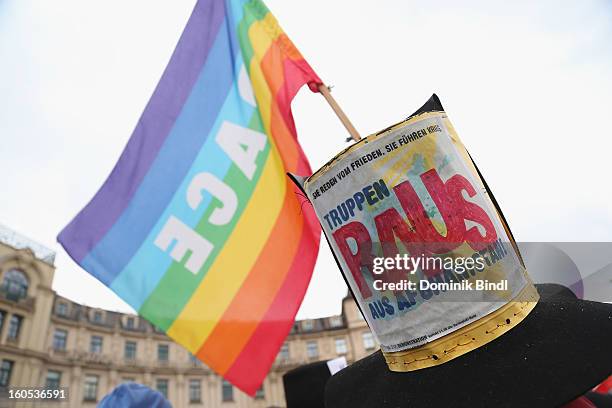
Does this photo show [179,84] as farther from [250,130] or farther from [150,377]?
[150,377]

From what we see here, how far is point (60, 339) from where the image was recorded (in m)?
30.1

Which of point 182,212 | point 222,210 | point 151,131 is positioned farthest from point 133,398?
point 151,131

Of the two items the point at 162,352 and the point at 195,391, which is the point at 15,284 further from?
the point at 195,391

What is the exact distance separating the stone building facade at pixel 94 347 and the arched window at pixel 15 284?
0.07m

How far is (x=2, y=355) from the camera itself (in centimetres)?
2475

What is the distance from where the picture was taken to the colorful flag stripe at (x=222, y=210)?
308 cm

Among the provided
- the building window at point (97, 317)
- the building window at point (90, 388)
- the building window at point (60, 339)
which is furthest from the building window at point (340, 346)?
the building window at point (60, 339)

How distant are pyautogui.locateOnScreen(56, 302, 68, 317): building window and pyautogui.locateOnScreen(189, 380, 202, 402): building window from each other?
38.3 feet

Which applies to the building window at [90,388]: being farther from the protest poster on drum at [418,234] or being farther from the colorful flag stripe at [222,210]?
the protest poster on drum at [418,234]

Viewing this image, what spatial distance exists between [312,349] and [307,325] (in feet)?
7.79

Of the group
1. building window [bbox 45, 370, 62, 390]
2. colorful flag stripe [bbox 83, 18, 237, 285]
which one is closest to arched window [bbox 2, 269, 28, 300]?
building window [bbox 45, 370, 62, 390]

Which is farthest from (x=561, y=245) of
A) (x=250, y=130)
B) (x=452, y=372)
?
(x=250, y=130)

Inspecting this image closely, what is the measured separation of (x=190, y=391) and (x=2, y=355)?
14818 mm

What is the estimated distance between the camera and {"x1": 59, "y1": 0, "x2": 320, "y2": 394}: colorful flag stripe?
→ 308cm
